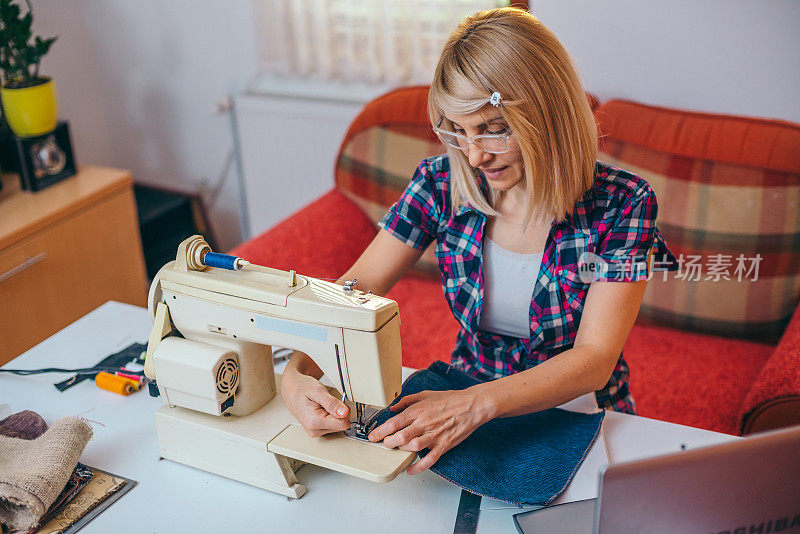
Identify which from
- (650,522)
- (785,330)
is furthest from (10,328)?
(785,330)

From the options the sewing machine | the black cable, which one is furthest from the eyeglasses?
the black cable

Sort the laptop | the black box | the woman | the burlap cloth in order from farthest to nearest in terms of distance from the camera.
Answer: the black box < the woman < the burlap cloth < the laptop

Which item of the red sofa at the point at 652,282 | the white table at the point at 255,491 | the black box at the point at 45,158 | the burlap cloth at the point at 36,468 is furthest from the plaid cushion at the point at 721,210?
the black box at the point at 45,158

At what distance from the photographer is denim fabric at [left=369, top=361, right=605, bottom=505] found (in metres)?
1.08

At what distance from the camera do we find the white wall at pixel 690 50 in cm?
202

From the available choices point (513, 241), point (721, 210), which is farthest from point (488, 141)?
point (721, 210)

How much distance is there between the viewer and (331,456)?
1.07 metres

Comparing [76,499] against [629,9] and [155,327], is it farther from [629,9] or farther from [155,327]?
[629,9]

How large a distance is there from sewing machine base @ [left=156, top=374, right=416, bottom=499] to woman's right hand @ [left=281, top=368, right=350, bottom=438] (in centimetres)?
2

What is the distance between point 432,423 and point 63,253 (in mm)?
1657

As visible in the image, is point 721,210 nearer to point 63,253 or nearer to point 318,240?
point 318,240

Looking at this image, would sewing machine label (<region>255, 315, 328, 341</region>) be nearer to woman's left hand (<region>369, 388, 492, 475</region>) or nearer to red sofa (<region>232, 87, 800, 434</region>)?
woman's left hand (<region>369, 388, 492, 475</region>)

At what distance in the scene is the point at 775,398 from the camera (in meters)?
1.58

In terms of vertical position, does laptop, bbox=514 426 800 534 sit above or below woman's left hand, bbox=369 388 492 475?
above
